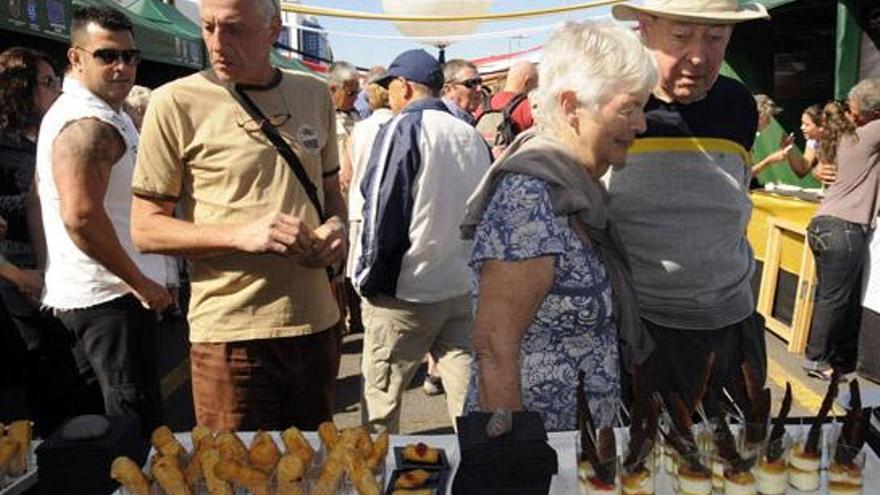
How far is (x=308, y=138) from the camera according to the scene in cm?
220

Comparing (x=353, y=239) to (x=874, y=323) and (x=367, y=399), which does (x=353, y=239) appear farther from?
(x=874, y=323)

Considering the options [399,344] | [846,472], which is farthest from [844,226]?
[846,472]

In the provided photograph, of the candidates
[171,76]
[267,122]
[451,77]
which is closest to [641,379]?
[267,122]

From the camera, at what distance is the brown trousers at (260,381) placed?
2.14m

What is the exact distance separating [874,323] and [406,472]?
374cm

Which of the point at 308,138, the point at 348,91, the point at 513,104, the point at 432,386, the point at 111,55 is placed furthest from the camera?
the point at 348,91

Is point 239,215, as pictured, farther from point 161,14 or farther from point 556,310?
point 161,14

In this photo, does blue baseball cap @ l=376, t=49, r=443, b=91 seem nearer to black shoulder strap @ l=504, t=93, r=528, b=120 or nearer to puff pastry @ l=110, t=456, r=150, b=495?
black shoulder strap @ l=504, t=93, r=528, b=120

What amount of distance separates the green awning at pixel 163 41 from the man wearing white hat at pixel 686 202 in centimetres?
458

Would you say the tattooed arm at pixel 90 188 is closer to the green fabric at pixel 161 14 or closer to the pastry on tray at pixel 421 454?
the pastry on tray at pixel 421 454

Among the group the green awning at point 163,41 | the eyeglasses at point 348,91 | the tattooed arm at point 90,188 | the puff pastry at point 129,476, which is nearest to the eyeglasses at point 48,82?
the tattooed arm at point 90,188

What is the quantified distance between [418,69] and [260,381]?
161 centimetres

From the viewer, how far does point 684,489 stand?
1.45m

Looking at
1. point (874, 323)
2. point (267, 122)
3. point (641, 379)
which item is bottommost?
point (874, 323)
